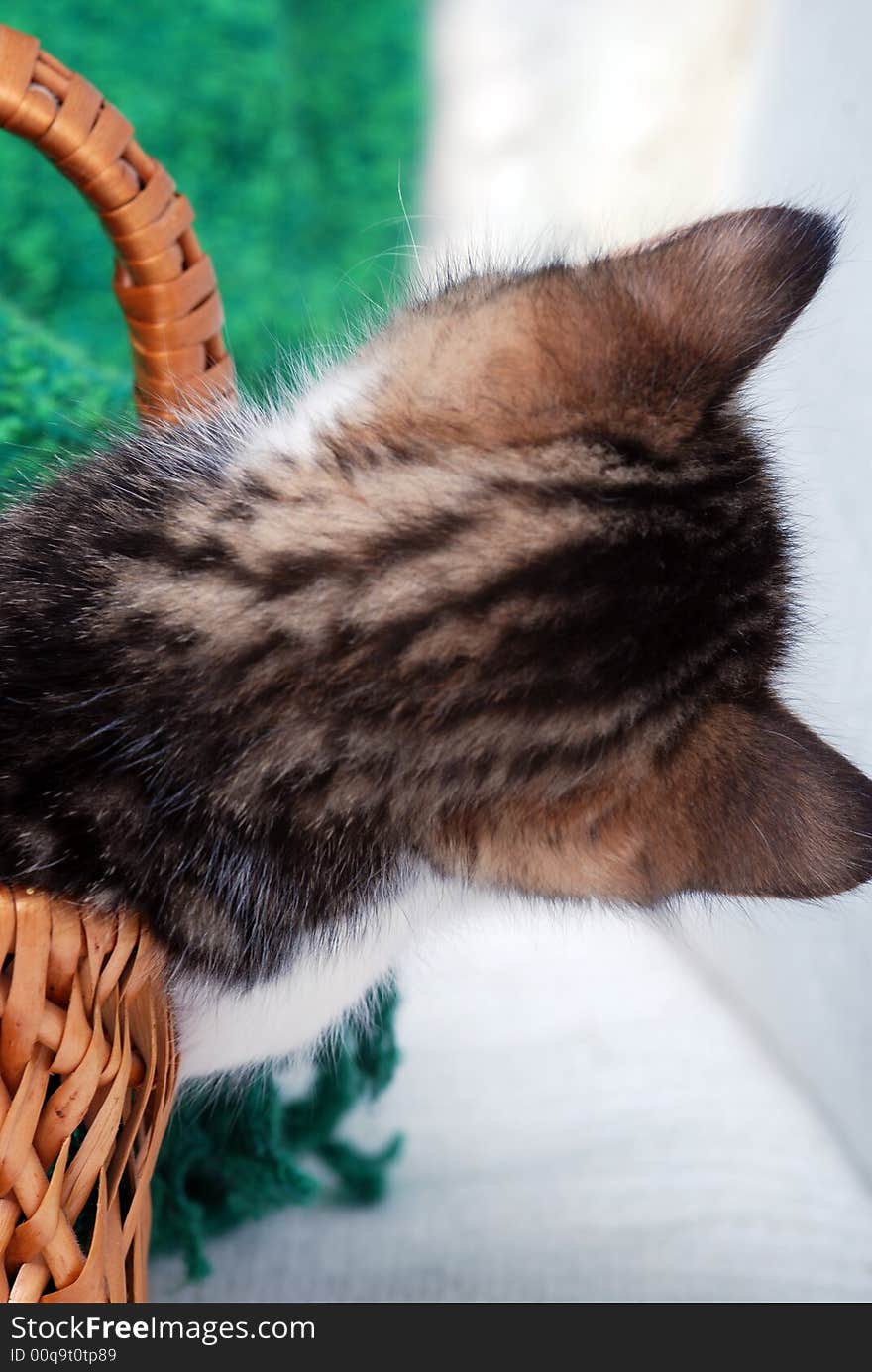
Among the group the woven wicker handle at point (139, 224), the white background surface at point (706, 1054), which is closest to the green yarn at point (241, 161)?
the woven wicker handle at point (139, 224)

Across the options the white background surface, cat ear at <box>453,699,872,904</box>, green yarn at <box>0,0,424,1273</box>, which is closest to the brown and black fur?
cat ear at <box>453,699,872,904</box>

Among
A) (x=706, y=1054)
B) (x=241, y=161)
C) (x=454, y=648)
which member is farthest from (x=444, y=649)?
(x=241, y=161)

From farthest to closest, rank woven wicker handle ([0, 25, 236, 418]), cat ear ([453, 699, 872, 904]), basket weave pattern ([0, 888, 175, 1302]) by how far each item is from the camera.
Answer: woven wicker handle ([0, 25, 236, 418]) → cat ear ([453, 699, 872, 904]) → basket weave pattern ([0, 888, 175, 1302])

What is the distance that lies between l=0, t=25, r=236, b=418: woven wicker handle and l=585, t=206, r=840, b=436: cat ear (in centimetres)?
25

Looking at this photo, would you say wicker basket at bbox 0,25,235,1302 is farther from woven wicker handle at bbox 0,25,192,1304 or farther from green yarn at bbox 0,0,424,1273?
green yarn at bbox 0,0,424,1273

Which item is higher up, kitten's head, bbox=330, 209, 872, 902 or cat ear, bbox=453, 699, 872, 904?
kitten's head, bbox=330, 209, 872, 902

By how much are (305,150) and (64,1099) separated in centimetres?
121

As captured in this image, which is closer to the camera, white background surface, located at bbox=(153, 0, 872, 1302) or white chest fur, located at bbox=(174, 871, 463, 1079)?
white chest fur, located at bbox=(174, 871, 463, 1079)

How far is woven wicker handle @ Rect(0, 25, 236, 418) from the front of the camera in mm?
779

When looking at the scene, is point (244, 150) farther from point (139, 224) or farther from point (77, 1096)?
point (77, 1096)

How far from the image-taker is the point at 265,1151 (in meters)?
0.87

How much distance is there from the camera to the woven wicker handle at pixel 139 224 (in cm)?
78

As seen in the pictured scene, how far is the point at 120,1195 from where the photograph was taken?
606 millimetres
